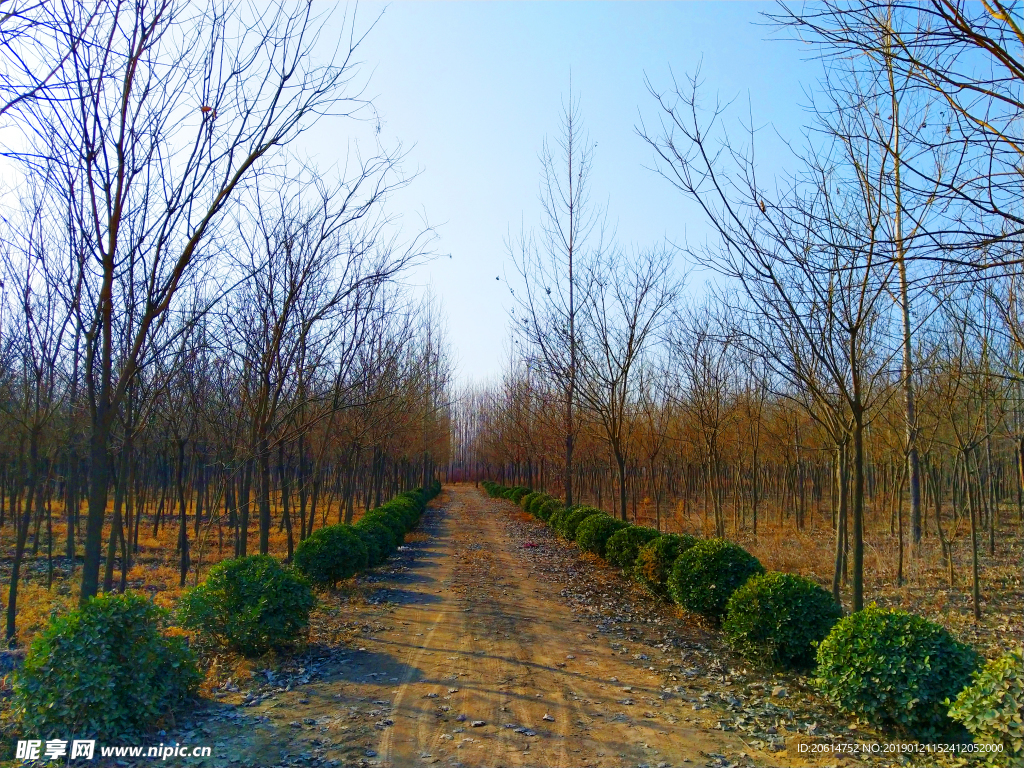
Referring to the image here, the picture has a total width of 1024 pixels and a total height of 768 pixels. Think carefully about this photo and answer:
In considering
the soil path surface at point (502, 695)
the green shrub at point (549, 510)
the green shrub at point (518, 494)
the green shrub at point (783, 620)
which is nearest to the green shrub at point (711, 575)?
the soil path surface at point (502, 695)

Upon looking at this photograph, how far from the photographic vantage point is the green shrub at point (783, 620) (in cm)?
568

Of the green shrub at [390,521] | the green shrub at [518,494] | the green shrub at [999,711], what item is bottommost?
the green shrub at [518,494]

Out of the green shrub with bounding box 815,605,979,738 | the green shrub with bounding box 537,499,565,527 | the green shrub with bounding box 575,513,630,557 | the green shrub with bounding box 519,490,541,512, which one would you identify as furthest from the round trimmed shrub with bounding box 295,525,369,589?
the green shrub with bounding box 519,490,541,512

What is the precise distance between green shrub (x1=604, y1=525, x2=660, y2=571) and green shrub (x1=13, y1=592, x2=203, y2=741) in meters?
6.72

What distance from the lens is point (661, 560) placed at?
8.73 metres

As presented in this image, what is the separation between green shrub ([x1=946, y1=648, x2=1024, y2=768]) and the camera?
339 centimetres

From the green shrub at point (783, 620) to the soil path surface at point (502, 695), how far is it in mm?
326

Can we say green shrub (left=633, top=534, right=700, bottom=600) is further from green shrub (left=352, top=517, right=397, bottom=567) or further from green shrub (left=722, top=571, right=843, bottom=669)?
green shrub (left=352, top=517, right=397, bottom=567)

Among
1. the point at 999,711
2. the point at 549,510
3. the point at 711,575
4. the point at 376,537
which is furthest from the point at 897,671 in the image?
the point at 549,510

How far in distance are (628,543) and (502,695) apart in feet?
17.9

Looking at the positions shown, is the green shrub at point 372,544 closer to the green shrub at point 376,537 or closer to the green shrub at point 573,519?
the green shrub at point 376,537

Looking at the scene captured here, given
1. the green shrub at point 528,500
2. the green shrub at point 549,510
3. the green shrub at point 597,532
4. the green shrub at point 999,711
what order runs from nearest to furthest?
1. the green shrub at point 999,711
2. the green shrub at point 597,532
3. the green shrub at point 549,510
4. the green shrub at point 528,500

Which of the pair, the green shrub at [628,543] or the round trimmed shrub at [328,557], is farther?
the green shrub at [628,543]

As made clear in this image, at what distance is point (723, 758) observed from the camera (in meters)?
4.16
